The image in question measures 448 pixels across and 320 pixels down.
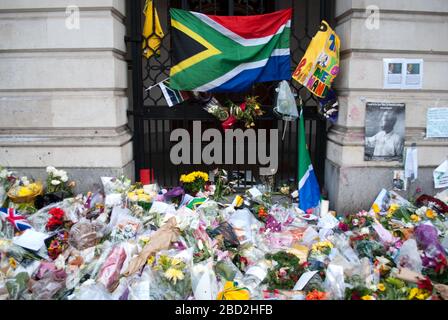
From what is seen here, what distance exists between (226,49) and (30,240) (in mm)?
3351

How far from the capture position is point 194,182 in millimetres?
5527

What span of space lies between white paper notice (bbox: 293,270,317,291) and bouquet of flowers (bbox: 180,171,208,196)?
2255 mm

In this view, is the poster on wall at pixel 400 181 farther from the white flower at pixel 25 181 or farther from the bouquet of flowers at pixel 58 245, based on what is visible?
the white flower at pixel 25 181

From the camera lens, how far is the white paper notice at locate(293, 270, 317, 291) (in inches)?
140

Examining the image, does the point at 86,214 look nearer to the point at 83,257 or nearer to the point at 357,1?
the point at 83,257

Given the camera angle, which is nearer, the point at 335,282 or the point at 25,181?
the point at 335,282

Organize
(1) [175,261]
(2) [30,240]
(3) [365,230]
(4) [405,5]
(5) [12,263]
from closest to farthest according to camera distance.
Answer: (1) [175,261] → (5) [12,263] → (2) [30,240] → (3) [365,230] → (4) [405,5]

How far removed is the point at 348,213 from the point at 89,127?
377 centimetres

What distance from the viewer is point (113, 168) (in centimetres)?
530

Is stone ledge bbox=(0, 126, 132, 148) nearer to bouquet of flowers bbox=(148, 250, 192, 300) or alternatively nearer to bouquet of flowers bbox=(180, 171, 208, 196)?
bouquet of flowers bbox=(180, 171, 208, 196)

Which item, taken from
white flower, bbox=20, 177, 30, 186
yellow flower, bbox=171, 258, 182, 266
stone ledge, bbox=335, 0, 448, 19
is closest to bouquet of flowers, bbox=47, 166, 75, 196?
white flower, bbox=20, 177, 30, 186

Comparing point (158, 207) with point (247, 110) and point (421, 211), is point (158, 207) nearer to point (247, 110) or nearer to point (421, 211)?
point (247, 110)

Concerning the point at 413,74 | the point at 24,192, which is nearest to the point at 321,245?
the point at 413,74

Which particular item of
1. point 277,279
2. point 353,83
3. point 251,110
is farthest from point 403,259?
point 251,110
